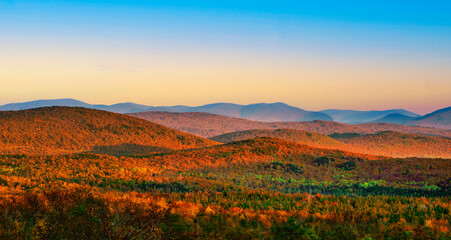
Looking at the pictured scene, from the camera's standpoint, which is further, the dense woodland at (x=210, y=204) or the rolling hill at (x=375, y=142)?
the rolling hill at (x=375, y=142)

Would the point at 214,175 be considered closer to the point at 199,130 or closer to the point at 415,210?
the point at 415,210

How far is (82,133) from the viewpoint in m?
51.3

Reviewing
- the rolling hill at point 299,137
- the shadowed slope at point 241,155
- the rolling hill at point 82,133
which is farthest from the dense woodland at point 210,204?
the rolling hill at point 299,137

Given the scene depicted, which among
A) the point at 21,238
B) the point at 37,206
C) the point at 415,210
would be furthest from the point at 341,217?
the point at 37,206

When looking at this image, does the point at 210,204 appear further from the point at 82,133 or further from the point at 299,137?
the point at 299,137

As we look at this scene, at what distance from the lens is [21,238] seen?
6.64 metres

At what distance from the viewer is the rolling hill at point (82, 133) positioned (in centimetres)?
4435

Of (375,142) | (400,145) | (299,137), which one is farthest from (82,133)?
(400,145)

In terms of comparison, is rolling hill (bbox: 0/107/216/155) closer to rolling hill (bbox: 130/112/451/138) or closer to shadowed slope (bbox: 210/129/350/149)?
shadowed slope (bbox: 210/129/350/149)

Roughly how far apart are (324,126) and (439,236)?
5166 inches

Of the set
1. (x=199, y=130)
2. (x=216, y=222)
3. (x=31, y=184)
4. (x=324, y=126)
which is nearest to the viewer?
(x=216, y=222)

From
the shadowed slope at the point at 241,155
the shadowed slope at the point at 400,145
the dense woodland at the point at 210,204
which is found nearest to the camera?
the dense woodland at the point at 210,204

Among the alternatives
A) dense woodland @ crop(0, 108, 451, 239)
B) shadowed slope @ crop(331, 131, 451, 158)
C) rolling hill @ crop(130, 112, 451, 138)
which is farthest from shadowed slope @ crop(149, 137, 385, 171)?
rolling hill @ crop(130, 112, 451, 138)

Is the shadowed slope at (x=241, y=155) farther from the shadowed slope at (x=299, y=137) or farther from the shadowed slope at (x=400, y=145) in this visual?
the shadowed slope at (x=400, y=145)
